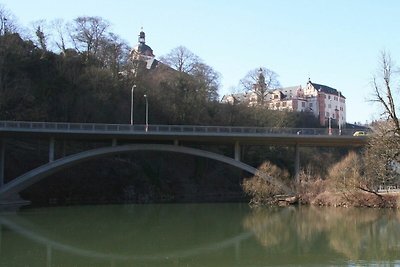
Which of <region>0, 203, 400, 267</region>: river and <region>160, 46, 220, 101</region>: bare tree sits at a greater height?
<region>160, 46, 220, 101</region>: bare tree

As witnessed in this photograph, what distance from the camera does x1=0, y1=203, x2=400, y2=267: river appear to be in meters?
18.0

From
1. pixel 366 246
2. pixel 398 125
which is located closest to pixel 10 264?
pixel 366 246

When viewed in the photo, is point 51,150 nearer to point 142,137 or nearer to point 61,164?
point 61,164

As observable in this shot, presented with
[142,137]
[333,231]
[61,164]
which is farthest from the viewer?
[142,137]

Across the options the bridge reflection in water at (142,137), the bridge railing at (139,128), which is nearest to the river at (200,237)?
the bridge reflection in water at (142,137)

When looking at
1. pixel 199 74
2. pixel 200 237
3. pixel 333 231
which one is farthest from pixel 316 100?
pixel 200 237

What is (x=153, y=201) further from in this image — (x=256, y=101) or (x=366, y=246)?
(x=366, y=246)

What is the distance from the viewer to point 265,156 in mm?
57531

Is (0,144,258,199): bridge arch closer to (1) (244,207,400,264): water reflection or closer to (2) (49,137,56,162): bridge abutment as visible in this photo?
(2) (49,137,56,162): bridge abutment

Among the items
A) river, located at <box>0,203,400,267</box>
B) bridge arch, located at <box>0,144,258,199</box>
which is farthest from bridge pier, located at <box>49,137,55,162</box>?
river, located at <box>0,203,400,267</box>

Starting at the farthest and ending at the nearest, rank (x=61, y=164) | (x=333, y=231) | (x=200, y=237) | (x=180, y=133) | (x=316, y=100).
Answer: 1. (x=316, y=100)
2. (x=180, y=133)
3. (x=61, y=164)
4. (x=333, y=231)
5. (x=200, y=237)

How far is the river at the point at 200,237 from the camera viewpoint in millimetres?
18016

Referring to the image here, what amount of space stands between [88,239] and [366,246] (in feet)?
39.3

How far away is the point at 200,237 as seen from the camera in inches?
967
